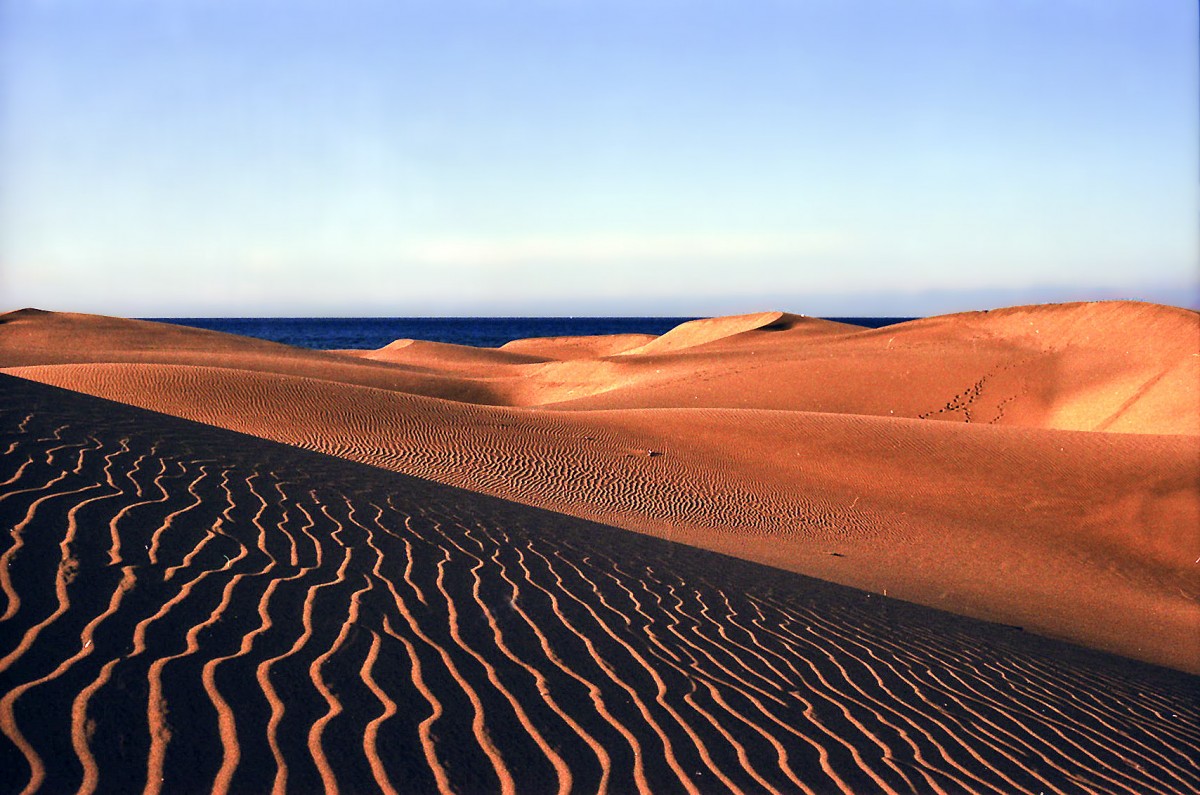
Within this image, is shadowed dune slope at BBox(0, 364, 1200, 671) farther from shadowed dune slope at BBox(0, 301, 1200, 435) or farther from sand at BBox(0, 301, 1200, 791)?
shadowed dune slope at BBox(0, 301, 1200, 435)

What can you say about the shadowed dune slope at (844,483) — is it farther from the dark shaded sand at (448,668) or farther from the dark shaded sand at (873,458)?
the dark shaded sand at (448,668)

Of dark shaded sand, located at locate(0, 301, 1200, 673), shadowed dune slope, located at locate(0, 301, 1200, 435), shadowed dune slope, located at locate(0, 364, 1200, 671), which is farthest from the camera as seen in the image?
shadowed dune slope, located at locate(0, 301, 1200, 435)

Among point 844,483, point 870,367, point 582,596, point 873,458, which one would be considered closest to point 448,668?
point 582,596

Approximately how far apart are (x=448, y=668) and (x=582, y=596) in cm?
224

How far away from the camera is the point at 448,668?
480 centimetres

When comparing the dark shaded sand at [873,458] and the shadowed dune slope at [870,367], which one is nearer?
the dark shaded sand at [873,458]

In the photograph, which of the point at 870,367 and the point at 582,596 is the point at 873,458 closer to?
the point at 582,596

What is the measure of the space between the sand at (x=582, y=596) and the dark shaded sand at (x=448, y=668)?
0.08ft

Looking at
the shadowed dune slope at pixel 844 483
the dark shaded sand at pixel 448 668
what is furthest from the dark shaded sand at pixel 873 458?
the dark shaded sand at pixel 448 668

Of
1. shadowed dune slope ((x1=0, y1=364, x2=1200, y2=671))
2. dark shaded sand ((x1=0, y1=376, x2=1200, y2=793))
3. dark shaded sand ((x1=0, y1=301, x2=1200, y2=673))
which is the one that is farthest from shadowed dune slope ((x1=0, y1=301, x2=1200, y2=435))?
dark shaded sand ((x1=0, y1=376, x2=1200, y2=793))

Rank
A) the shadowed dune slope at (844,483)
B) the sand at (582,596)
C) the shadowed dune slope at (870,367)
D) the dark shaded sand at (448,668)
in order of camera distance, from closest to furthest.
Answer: the dark shaded sand at (448,668), the sand at (582,596), the shadowed dune slope at (844,483), the shadowed dune slope at (870,367)

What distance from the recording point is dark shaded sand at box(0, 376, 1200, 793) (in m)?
3.71

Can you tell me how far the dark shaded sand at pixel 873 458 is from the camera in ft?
41.1

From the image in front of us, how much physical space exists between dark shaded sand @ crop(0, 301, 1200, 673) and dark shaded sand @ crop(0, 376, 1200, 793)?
3.84 meters
